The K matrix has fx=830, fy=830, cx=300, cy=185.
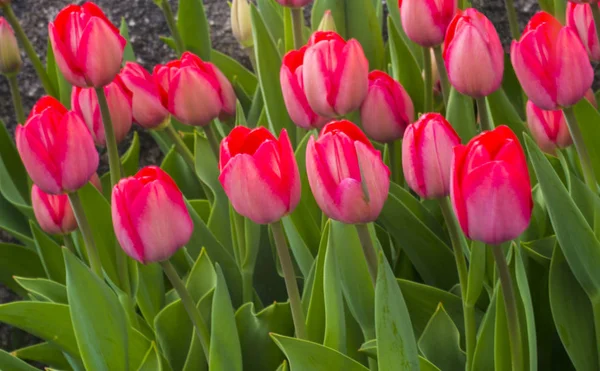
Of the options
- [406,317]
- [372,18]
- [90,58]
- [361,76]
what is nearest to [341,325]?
[406,317]

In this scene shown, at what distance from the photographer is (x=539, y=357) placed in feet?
2.72

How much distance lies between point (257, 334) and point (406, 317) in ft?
0.94

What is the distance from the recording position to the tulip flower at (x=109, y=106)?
91 centimetres

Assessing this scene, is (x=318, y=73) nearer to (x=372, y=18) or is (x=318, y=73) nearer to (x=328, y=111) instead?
(x=328, y=111)

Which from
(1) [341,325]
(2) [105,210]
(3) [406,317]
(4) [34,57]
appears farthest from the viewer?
(4) [34,57]

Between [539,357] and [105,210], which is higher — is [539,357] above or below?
below

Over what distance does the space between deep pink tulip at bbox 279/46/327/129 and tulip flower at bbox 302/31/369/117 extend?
3cm

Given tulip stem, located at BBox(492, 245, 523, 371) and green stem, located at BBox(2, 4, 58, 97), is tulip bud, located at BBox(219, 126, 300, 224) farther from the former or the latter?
green stem, located at BBox(2, 4, 58, 97)

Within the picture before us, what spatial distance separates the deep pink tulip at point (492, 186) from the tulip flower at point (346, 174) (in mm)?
71

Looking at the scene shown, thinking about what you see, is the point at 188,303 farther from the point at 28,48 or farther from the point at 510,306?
the point at 28,48

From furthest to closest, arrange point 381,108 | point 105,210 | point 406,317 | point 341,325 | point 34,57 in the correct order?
point 34,57 → point 105,210 → point 381,108 → point 341,325 → point 406,317

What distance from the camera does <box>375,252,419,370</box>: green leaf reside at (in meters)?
0.56

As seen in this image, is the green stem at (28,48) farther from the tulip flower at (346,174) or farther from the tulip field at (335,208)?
the tulip flower at (346,174)

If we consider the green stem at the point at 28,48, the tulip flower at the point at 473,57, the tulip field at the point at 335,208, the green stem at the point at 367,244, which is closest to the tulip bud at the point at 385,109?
the tulip field at the point at 335,208
